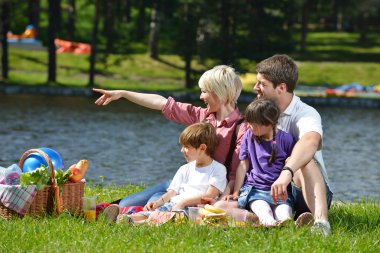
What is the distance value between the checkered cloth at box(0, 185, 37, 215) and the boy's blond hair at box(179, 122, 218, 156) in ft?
4.40

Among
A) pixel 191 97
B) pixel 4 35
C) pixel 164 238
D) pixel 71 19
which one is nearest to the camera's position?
pixel 164 238

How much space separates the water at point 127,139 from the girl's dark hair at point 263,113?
5888 millimetres

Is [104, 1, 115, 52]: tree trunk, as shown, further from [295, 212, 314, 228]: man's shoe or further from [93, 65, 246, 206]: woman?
[295, 212, 314, 228]: man's shoe

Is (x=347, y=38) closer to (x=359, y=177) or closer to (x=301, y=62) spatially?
(x=301, y=62)

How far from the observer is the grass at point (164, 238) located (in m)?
6.36

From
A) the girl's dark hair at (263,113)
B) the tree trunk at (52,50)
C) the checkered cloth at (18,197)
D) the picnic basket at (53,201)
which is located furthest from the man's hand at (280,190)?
the tree trunk at (52,50)

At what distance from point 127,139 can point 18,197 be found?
1522 centimetres

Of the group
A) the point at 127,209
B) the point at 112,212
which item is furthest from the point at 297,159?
the point at 127,209

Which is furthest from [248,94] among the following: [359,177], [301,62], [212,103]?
[212,103]

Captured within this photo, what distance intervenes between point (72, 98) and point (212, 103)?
26769mm

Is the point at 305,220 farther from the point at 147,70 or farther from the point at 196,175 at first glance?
the point at 147,70

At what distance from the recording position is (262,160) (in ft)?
25.4

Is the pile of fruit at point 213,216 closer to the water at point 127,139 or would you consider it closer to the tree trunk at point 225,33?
the water at point 127,139

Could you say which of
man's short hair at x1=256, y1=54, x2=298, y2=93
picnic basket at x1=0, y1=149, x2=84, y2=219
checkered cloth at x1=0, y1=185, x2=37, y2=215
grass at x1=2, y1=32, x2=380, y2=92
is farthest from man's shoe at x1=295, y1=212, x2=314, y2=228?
grass at x1=2, y1=32, x2=380, y2=92
